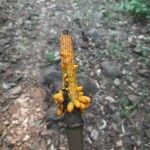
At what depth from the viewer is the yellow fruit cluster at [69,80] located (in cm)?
192

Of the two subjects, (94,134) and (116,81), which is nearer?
(94,134)

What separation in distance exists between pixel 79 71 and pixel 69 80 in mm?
2836

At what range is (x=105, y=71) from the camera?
4805 millimetres

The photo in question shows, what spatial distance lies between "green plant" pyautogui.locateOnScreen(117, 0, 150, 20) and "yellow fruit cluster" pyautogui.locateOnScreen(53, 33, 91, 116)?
4030 millimetres

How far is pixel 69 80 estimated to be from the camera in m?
1.95

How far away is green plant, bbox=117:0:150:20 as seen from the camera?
5828mm

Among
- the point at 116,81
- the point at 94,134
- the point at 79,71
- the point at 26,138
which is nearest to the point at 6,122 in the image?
the point at 26,138

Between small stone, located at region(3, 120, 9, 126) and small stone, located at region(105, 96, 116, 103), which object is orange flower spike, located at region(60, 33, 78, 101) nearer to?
small stone, located at region(3, 120, 9, 126)

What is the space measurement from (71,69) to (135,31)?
155 inches

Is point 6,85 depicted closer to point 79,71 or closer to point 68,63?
point 79,71

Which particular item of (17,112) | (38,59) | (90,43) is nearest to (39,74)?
(38,59)

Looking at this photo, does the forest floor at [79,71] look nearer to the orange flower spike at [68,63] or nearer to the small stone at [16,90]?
the small stone at [16,90]

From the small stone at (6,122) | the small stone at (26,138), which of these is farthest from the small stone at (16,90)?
the small stone at (26,138)

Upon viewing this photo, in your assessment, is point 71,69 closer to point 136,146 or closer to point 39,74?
point 136,146
